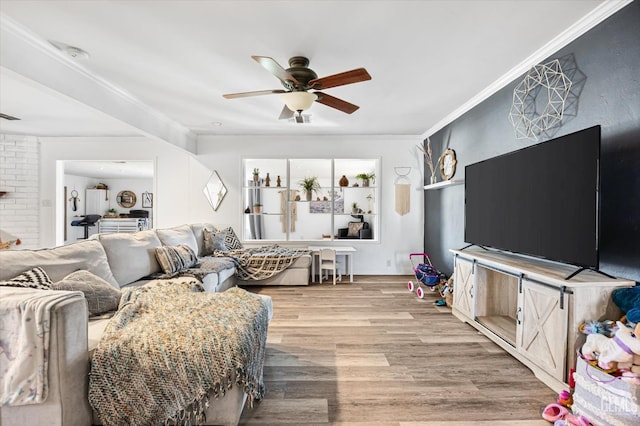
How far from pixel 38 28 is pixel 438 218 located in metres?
5.10

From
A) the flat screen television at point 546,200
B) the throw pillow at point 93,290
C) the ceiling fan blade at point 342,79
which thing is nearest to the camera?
the flat screen television at point 546,200

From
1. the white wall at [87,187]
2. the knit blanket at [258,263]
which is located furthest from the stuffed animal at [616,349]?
the white wall at [87,187]

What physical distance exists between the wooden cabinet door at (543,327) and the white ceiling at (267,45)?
195 cm

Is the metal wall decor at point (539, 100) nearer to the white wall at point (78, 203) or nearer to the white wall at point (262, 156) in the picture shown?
the white wall at point (262, 156)

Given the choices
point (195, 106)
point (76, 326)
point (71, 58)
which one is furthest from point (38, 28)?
point (76, 326)

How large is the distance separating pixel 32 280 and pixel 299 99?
230 cm

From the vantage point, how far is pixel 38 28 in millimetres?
2271

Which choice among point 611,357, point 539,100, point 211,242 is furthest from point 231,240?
point 611,357

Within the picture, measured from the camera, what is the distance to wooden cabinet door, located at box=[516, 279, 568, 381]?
1958 mm

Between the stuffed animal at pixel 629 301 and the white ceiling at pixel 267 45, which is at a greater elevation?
the white ceiling at pixel 267 45

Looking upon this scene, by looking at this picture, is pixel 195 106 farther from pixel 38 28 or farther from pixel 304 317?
pixel 304 317

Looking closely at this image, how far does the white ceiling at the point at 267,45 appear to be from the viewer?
2.07 metres

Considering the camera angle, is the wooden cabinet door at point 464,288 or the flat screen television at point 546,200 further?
the wooden cabinet door at point 464,288

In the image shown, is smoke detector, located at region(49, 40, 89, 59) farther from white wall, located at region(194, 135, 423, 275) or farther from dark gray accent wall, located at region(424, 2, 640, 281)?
dark gray accent wall, located at region(424, 2, 640, 281)
